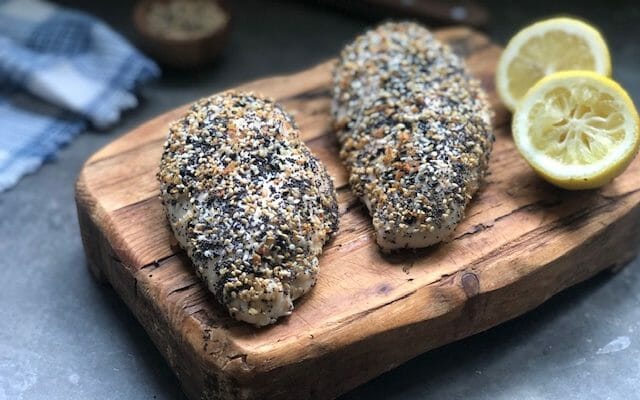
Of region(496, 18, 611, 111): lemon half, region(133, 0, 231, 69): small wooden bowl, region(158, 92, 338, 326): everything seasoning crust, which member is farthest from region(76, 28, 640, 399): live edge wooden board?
region(133, 0, 231, 69): small wooden bowl

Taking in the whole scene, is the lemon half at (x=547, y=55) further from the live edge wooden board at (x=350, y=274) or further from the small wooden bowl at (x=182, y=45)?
the small wooden bowl at (x=182, y=45)

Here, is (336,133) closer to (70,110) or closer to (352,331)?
(352,331)

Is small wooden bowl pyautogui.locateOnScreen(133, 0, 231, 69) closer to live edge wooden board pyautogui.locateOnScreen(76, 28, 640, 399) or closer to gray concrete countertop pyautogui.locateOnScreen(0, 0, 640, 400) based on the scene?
gray concrete countertop pyautogui.locateOnScreen(0, 0, 640, 400)

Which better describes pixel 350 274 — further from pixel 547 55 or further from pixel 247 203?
pixel 547 55

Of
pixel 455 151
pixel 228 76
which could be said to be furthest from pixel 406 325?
pixel 228 76

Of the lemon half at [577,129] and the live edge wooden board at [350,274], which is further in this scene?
the lemon half at [577,129]

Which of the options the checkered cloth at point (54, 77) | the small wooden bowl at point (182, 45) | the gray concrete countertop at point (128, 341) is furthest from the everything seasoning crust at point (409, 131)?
the checkered cloth at point (54, 77)
